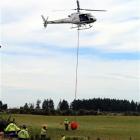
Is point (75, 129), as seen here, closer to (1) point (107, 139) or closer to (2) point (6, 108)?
(1) point (107, 139)

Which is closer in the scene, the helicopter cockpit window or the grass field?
the grass field

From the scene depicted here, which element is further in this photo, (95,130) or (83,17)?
(83,17)

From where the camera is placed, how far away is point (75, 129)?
53.2 m

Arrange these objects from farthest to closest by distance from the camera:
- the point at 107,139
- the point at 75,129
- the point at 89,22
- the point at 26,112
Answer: the point at 26,112 → the point at 89,22 → the point at 75,129 → the point at 107,139

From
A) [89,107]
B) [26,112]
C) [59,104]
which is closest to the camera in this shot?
[26,112]

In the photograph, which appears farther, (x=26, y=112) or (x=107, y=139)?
(x=26, y=112)

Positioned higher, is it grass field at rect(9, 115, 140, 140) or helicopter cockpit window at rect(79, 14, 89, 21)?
helicopter cockpit window at rect(79, 14, 89, 21)

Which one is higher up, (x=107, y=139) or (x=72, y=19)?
(x=72, y=19)

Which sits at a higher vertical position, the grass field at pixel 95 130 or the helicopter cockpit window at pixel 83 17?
the helicopter cockpit window at pixel 83 17

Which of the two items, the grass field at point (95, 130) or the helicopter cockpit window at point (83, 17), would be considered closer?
the grass field at point (95, 130)

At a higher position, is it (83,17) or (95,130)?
(83,17)

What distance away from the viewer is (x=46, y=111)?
4358 inches

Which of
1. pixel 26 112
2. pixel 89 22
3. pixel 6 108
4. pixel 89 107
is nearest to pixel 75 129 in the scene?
pixel 89 22

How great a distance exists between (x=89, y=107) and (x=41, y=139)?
161877mm
